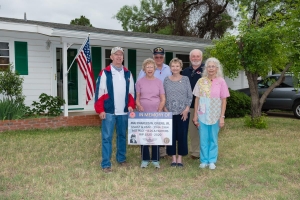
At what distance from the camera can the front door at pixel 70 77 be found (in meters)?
10.7

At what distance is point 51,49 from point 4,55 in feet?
4.46

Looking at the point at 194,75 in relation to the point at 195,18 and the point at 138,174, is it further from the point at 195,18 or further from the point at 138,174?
the point at 195,18

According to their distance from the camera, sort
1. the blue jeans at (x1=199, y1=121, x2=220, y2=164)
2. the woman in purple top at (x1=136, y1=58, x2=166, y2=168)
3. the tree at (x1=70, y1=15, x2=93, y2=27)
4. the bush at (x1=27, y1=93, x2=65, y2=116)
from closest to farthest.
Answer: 1. the woman in purple top at (x1=136, y1=58, x2=166, y2=168)
2. the blue jeans at (x1=199, y1=121, x2=220, y2=164)
3. the bush at (x1=27, y1=93, x2=65, y2=116)
4. the tree at (x1=70, y1=15, x2=93, y2=27)

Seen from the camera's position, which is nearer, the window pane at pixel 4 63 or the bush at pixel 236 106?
the window pane at pixel 4 63

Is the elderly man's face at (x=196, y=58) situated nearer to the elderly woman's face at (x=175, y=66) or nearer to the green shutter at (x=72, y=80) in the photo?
the elderly woman's face at (x=175, y=66)

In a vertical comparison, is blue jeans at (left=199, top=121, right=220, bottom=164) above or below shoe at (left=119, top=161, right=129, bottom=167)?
above

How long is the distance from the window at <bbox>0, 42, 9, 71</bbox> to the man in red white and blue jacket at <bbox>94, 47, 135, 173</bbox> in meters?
5.56

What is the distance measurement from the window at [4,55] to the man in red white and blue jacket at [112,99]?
5.56 metres

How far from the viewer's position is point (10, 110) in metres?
8.56

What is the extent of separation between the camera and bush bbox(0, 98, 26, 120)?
8.47 metres

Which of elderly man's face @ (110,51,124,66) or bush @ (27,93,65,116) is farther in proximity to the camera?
bush @ (27,93,65,116)

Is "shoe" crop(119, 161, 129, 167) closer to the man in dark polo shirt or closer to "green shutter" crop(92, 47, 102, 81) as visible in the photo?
the man in dark polo shirt

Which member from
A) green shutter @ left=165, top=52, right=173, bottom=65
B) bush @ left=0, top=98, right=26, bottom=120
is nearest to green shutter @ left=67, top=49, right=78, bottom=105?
bush @ left=0, top=98, right=26, bottom=120

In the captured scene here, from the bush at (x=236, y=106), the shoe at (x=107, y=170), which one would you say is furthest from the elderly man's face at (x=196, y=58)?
the bush at (x=236, y=106)
